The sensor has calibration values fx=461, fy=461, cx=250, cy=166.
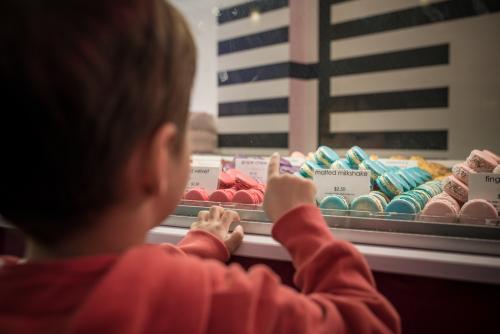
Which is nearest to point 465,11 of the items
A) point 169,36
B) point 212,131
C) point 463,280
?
point 212,131

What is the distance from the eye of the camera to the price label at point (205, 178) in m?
1.27

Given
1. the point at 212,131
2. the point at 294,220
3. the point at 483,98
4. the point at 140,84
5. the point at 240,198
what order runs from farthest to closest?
the point at 212,131, the point at 483,98, the point at 240,198, the point at 294,220, the point at 140,84

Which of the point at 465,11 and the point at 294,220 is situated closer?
the point at 294,220

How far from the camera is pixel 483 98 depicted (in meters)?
2.44

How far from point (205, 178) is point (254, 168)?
0.75 ft

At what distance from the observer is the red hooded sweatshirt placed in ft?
1.69

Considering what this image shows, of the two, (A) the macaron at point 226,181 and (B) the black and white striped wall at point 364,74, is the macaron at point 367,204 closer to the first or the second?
(A) the macaron at point 226,181

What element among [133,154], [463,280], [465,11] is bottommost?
[463,280]

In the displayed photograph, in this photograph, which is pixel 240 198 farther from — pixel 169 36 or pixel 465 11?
pixel 465 11

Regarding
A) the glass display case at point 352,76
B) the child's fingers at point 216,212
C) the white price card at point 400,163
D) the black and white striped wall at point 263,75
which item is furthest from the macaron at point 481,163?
the black and white striped wall at point 263,75

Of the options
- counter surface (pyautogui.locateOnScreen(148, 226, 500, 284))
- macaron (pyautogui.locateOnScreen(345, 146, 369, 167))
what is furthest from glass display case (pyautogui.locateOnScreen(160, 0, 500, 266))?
counter surface (pyautogui.locateOnScreen(148, 226, 500, 284))

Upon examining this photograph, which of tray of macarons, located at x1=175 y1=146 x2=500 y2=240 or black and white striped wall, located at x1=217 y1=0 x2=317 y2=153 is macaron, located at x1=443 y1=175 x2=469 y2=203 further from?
black and white striped wall, located at x1=217 y1=0 x2=317 y2=153

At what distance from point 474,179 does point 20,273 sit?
90 centimetres

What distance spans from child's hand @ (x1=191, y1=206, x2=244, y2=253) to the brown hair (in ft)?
1.44
